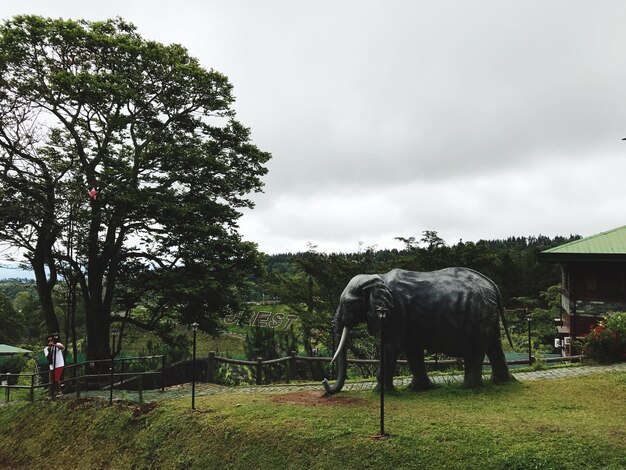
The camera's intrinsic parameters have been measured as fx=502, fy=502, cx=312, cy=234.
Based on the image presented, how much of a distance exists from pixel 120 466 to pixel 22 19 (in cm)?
1609

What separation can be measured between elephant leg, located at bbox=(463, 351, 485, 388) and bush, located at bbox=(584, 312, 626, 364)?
6111mm

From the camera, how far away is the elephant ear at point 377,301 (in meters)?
11.9

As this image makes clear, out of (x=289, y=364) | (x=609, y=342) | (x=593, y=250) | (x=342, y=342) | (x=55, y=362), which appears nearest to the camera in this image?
(x=342, y=342)

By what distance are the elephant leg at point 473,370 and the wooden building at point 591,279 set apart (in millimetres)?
9805

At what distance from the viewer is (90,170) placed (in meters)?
19.8

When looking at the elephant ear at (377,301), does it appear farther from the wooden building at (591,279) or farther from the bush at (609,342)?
the wooden building at (591,279)

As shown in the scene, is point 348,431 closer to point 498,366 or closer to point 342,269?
point 498,366

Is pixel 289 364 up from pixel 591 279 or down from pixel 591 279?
down

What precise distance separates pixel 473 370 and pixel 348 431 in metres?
4.20

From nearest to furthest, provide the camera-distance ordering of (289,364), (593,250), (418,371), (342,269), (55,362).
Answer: (418,371) → (55,362) → (289,364) → (593,250) → (342,269)

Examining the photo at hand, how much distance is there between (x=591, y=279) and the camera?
20.5 metres

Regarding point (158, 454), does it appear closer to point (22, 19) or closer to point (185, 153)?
point (185, 153)

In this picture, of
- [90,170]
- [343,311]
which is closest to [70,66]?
[90,170]

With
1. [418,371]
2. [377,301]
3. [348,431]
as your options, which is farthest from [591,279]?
[348,431]
